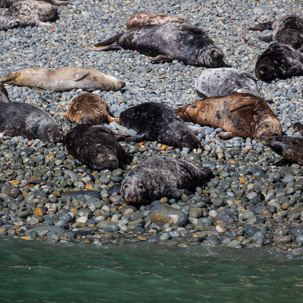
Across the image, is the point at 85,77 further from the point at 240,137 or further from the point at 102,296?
the point at 102,296

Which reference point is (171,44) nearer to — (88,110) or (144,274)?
(88,110)

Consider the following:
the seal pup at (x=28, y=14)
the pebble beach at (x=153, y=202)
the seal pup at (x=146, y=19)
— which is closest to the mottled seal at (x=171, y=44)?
the pebble beach at (x=153, y=202)

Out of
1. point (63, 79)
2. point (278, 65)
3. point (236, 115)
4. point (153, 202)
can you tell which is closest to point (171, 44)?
point (278, 65)

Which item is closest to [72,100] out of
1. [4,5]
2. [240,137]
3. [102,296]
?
[240,137]

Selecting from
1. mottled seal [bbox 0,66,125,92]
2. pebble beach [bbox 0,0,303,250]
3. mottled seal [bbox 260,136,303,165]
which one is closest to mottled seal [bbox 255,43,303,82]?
pebble beach [bbox 0,0,303,250]

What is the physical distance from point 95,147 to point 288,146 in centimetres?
240

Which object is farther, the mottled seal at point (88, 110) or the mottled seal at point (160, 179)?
the mottled seal at point (88, 110)

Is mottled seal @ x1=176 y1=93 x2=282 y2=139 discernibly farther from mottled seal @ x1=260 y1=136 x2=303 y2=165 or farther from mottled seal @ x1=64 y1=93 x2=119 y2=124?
mottled seal @ x1=64 y1=93 x2=119 y2=124

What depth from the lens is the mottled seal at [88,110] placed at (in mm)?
8094

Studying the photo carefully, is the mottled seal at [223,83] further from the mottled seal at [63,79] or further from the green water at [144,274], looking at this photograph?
the green water at [144,274]

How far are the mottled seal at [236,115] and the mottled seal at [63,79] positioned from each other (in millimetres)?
1568

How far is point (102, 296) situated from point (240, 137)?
4.73 m

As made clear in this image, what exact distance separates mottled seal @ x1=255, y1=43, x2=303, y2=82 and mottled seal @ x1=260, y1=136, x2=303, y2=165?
11.7 ft

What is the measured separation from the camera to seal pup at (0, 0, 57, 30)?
13453 mm
